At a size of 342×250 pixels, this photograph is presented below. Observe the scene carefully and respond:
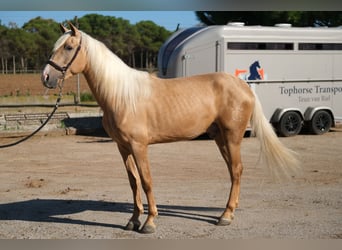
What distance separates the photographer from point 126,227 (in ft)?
14.2

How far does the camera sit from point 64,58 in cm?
402

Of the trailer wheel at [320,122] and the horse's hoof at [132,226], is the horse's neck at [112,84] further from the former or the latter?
the trailer wheel at [320,122]

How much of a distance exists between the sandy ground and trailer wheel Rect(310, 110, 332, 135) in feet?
7.19

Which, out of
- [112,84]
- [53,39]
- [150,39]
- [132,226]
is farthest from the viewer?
[150,39]

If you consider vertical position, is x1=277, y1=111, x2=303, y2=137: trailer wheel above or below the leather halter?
below

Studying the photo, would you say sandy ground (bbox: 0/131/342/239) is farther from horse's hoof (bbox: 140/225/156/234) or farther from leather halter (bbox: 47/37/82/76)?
leather halter (bbox: 47/37/82/76)

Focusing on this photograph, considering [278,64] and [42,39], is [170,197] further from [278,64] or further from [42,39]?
[42,39]

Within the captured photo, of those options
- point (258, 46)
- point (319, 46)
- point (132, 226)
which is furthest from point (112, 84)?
point (319, 46)

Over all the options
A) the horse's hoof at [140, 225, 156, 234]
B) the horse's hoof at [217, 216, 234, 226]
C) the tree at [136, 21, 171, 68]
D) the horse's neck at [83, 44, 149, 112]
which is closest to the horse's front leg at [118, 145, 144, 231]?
the horse's hoof at [140, 225, 156, 234]

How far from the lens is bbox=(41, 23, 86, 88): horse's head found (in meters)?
3.97

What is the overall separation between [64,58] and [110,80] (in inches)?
18.3

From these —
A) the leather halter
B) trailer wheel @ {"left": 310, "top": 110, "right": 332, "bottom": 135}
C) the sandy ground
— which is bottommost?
trailer wheel @ {"left": 310, "top": 110, "right": 332, "bottom": 135}

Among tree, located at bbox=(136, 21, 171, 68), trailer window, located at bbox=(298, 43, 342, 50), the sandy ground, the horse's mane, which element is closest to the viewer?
the horse's mane

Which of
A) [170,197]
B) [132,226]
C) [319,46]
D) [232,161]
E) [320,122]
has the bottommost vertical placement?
[320,122]
